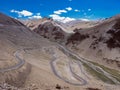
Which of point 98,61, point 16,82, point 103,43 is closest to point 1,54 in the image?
point 16,82

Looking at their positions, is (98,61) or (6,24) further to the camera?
(6,24)

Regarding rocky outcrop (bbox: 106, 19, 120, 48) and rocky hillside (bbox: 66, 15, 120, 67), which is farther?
rocky outcrop (bbox: 106, 19, 120, 48)

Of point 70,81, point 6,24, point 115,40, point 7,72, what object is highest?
point 6,24

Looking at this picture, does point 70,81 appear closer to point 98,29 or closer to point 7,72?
point 7,72

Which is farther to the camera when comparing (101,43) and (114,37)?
(101,43)

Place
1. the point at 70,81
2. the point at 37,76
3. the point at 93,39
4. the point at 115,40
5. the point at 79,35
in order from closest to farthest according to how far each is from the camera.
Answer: the point at 37,76 → the point at 70,81 → the point at 115,40 → the point at 93,39 → the point at 79,35

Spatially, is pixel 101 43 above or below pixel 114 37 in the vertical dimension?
below

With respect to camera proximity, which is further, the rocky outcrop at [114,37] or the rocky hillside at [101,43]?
the rocky outcrop at [114,37]

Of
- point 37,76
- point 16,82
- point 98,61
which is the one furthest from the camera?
point 98,61

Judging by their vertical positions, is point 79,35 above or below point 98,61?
above
